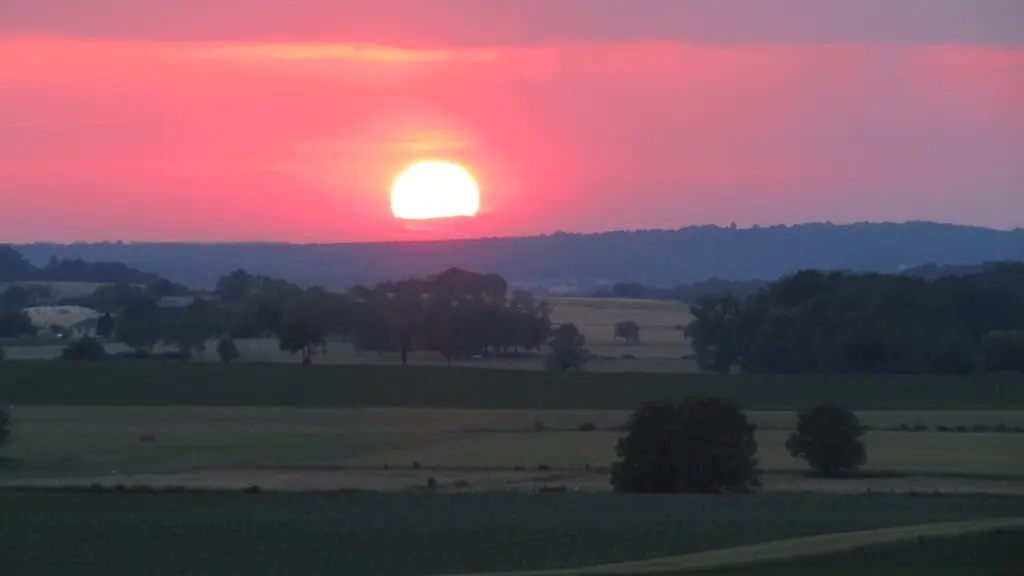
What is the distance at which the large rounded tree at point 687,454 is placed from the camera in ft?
103

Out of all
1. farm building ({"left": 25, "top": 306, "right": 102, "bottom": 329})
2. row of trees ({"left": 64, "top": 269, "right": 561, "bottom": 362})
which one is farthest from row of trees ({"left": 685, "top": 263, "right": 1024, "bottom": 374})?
farm building ({"left": 25, "top": 306, "right": 102, "bottom": 329})

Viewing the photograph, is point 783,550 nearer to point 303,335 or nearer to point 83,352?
point 83,352

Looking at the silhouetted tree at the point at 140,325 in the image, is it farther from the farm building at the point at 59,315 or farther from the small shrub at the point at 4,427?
the small shrub at the point at 4,427

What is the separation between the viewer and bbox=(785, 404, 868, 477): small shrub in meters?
36.0

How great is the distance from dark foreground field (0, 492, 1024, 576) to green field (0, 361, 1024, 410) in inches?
898

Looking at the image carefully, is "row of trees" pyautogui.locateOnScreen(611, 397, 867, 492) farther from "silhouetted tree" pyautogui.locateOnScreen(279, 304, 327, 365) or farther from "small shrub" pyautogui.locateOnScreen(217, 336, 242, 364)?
"small shrub" pyautogui.locateOnScreen(217, 336, 242, 364)

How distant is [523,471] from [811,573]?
55.2 ft

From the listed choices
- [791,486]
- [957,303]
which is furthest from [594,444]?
[957,303]

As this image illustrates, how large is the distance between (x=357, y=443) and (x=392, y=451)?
207cm

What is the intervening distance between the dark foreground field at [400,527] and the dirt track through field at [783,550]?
0.85m

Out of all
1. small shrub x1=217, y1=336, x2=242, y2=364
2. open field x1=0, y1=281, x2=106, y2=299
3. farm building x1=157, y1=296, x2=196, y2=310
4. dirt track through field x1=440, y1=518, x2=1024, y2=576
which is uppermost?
open field x1=0, y1=281, x2=106, y2=299

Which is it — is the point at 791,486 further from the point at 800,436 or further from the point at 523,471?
the point at 523,471

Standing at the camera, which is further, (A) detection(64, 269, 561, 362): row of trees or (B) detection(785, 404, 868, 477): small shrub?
(A) detection(64, 269, 561, 362): row of trees

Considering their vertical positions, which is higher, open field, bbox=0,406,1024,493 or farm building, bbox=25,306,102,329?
farm building, bbox=25,306,102,329
